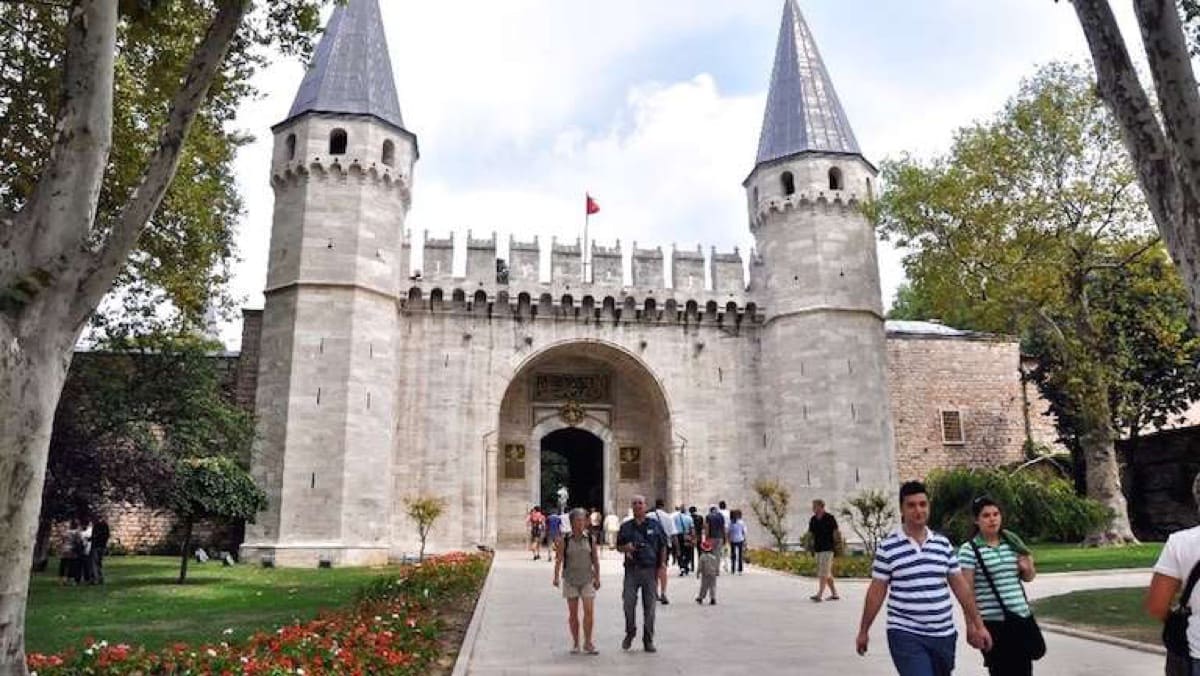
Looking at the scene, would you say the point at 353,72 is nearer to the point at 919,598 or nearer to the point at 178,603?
the point at 178,603

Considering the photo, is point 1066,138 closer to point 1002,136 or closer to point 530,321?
point 1002,136

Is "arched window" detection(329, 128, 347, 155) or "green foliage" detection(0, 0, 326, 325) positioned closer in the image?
"green foliage" detection(0, 0, 326, 325)

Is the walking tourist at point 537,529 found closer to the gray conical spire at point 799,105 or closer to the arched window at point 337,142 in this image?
the arched window at point 337,142

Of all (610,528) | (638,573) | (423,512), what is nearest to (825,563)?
(638,573)

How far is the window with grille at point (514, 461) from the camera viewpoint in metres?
25.0

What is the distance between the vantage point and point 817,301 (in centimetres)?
2358

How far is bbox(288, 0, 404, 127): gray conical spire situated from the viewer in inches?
898

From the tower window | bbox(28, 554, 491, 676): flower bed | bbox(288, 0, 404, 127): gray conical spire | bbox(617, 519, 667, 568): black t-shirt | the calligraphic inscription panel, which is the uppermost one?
bbox(288, 0, 404, 127): gray conical spire

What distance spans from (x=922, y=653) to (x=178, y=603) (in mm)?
10503

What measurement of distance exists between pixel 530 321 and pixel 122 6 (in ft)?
54.9

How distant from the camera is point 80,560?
15609 mm

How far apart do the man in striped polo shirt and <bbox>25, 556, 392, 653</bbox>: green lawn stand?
5668 mm

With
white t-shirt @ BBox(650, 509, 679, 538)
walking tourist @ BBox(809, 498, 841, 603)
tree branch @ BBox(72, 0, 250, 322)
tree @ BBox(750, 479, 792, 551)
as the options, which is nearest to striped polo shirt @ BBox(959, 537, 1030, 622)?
tree branch @ BBox(72, 0, 250, 322)

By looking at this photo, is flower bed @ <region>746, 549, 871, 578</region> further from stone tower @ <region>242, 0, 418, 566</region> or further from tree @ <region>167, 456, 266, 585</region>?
tree @ <region>167, 456, 266, 585</region>
